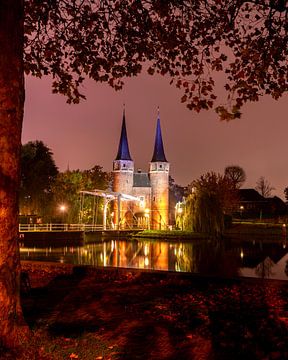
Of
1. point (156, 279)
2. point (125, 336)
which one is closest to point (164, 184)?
point (156, 279)

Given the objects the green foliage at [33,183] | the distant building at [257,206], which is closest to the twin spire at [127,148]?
the distant building at [257,206]

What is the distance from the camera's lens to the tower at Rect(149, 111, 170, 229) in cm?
6512

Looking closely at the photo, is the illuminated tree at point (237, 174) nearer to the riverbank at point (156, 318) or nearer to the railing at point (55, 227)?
the railing at point (55, 227)

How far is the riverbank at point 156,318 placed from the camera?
4.38 m

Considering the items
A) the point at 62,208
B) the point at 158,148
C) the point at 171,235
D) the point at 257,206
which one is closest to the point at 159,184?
the point at 158,148

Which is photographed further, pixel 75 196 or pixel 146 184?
pixel 146 184

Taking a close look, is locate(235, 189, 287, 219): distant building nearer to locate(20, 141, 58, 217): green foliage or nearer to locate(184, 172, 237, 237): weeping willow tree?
locate(184, 172, 237, 237): weeping willow tree

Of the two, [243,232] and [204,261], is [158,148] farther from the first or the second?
[204,261]

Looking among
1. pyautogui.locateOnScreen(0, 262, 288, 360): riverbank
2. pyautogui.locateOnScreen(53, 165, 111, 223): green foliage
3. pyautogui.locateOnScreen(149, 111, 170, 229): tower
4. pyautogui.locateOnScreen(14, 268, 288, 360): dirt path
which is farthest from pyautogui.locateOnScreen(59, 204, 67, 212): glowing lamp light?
pyautogui.locateOnScreen(14, 268, 288, 360): dirt path

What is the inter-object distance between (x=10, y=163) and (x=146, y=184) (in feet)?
208

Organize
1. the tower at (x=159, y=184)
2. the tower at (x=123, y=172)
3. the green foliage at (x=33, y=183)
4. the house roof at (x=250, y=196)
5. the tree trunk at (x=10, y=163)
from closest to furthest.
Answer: the tree trunk at (x=10, y=163)
the green foliage at (x=33, y=183)
the tower at (x=159, y=184)
the tower at (x=123, y=172)
the house roof at (x=250, y=196)

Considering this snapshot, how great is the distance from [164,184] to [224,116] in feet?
197

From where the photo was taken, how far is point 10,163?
436 centimetres

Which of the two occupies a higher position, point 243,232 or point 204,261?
point 243,232
